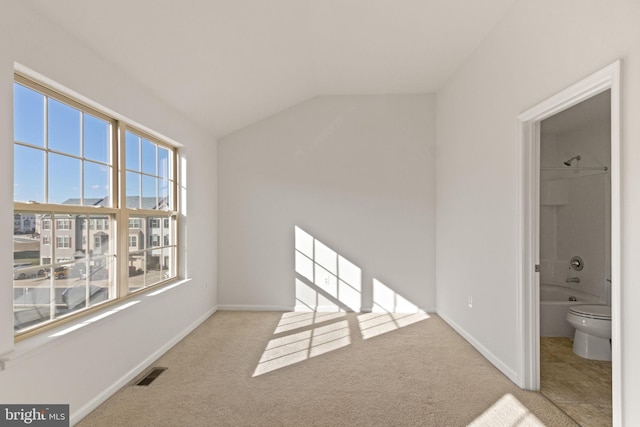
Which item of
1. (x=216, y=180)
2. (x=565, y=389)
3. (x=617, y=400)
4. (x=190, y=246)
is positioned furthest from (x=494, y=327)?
(x=216, y=180)

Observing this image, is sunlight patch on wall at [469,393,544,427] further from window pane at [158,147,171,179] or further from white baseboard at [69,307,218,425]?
window pane at [158,147,171,179]

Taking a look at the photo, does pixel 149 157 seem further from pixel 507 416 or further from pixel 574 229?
pixel 574 229

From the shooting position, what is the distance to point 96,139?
110 inches

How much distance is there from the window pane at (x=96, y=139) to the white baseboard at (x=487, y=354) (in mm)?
3595

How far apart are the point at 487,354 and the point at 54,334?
3352 mm

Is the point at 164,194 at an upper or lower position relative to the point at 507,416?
upper

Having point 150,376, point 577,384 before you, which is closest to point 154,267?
point 150,376

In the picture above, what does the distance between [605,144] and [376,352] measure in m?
3.62

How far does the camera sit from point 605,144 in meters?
4.36

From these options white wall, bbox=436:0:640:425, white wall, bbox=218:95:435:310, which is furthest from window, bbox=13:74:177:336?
white wall, bbox=436:0:640:425

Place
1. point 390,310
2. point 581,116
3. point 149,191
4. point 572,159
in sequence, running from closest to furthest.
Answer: point 149,191 < point 581,116 < point 572,159 < point 390,310

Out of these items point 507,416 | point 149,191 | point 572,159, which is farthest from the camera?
point 572,159

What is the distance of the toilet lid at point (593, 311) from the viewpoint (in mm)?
3312

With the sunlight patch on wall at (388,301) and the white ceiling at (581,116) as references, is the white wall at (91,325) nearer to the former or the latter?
the sunlight patch on wall at (388,301)
